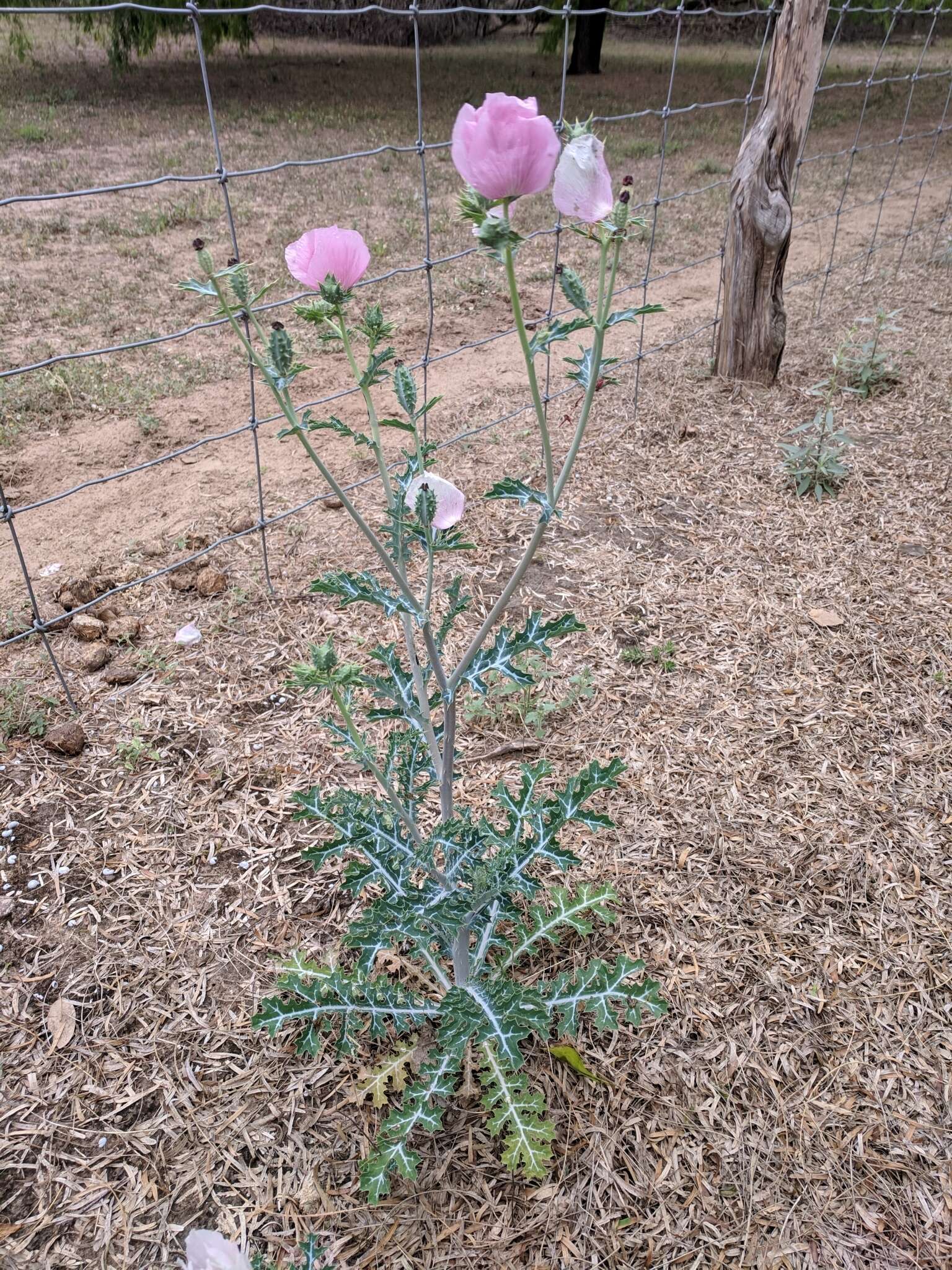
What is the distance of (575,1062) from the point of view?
1.55 metres

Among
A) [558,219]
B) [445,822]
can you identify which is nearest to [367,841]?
[445,822]

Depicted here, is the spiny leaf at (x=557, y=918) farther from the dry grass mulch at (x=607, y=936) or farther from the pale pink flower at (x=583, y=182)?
the pale pink flower at (x=583, y=182)

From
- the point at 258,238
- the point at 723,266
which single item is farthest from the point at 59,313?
the point at 723,266

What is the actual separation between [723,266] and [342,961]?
3516 millimetres

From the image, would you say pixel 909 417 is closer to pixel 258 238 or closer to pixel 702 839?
pixel 702 839

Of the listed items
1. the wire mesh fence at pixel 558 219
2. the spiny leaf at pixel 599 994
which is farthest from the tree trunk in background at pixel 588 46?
the spiny leaf at pixel 599 994

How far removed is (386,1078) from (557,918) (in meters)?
0.41

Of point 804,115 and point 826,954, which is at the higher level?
point 804,115

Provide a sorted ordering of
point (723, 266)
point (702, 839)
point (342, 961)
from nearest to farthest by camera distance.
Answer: point (342, 961)
point (702, 839)
point (723, 266)

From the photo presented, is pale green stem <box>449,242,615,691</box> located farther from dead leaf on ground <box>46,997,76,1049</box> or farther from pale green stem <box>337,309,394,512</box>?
dead leaf on ground <box>46,997,76,1049</box>

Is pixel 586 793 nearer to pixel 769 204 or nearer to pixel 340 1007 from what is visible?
pixel 340 1007

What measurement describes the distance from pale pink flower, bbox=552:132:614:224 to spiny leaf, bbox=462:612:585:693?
1.69ft

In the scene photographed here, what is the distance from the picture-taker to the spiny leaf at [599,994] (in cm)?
149

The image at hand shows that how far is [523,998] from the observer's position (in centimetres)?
138
